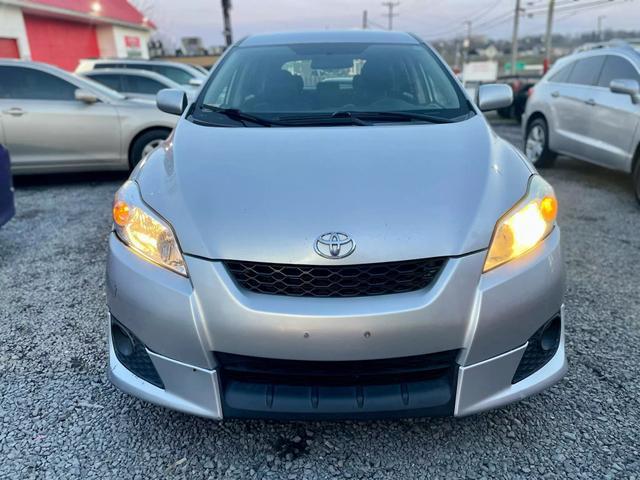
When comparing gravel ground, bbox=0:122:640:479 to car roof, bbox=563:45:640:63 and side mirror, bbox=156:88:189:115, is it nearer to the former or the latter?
side mirror, bbox=156:88:189:115

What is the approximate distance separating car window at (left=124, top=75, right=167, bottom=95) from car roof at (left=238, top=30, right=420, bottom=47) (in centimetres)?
595

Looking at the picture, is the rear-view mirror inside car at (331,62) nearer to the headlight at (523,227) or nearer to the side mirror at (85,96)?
the headlight at (523,227)

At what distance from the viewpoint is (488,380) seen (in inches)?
67.2

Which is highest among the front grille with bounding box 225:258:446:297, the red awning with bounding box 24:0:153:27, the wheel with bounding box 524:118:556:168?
the red awning with bounding box 24:0:153:27

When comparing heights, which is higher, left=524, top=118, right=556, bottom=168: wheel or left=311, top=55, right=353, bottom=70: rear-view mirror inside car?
left=311, top=55, right=353, bottom=70: rear-view mirror inside car

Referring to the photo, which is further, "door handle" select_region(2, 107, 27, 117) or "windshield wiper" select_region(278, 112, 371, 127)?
A: "door handle" select_region(2, 107, 27, 117)

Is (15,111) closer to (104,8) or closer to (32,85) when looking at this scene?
(32,85)

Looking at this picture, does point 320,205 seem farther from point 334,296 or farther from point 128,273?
point 128,273

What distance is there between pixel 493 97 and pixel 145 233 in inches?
85.4

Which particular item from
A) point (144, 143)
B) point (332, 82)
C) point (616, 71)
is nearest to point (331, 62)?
point (332, 82)

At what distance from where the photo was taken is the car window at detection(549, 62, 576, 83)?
6.43 metres

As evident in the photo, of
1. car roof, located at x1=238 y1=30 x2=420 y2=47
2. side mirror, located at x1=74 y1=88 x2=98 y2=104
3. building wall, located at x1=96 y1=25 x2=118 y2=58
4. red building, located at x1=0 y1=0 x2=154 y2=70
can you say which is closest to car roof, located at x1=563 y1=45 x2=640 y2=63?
car roof, located at x1=238 y1=30 x2=420 y2=47

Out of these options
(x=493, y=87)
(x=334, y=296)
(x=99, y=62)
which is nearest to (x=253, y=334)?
(x=334, y=296)

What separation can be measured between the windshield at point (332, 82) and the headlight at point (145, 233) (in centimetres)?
88
